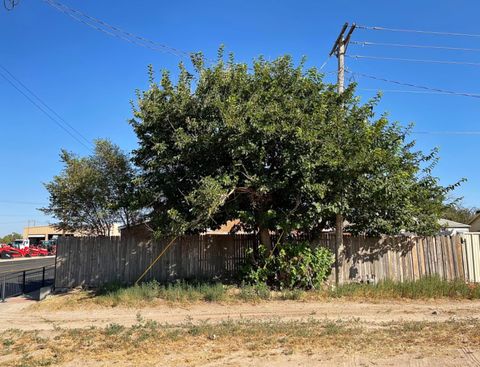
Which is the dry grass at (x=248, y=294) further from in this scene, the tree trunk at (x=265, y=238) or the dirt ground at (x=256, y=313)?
the tree trunk at (x=265, y=238)

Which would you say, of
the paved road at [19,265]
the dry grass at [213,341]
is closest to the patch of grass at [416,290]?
the dry grass at [213,341]

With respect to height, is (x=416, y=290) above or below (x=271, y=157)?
below

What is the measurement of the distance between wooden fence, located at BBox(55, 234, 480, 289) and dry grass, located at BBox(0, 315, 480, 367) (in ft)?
18.3

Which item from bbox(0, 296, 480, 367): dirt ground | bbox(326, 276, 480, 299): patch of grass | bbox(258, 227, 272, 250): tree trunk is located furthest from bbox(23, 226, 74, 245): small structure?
bbox(326, 276, 480, 299): patch of grass

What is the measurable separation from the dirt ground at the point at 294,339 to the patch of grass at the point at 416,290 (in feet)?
1.81

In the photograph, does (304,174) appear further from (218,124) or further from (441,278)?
(441,278)

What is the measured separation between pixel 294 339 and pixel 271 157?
21.7ft

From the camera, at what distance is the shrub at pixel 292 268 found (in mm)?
14180

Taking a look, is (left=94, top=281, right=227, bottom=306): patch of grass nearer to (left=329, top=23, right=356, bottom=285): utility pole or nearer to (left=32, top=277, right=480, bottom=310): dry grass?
(left=32, top=277, right=480, bottom=310): dry grass

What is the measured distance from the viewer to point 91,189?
17.1 m

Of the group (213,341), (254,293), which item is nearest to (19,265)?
(254,293)

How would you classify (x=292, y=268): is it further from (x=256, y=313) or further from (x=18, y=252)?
(x=18, y=252)

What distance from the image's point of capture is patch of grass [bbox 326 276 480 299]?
13.3 meters

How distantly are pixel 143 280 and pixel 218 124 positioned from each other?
6.40m
